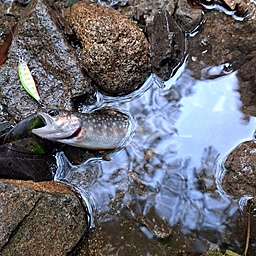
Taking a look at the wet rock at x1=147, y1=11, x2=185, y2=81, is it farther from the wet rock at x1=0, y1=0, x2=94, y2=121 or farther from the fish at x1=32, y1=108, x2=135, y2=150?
the wet rock at x1=0, y1=0, x2=94, y2=121

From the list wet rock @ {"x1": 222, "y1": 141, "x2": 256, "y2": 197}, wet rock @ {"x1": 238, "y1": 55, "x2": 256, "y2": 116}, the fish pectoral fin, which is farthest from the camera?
wet rock @ {"x1": 238, "y1": 55, "x2": 256, "y2": 116}

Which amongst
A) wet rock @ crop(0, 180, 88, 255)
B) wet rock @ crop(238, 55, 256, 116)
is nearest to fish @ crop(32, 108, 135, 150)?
wet rock @ crop(0, 180, 88, 255)

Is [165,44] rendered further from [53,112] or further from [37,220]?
[37,220]

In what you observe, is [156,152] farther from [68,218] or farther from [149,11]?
[149,11]

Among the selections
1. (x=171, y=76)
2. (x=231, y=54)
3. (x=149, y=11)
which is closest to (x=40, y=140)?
(x=171, y=76)

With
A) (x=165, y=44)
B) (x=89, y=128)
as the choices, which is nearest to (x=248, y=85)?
(x=165, y=44)

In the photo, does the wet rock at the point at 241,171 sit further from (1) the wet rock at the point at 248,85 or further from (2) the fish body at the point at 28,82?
(2) the fish body at the point at 28,82

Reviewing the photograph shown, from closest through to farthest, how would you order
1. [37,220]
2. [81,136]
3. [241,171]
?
[37,220] < [241,171] < [81,136]
